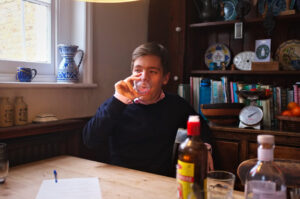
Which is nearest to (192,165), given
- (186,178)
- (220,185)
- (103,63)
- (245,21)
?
(186,178)

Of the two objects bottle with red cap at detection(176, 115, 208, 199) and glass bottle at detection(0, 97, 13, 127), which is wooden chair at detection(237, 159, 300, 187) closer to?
bottle with red cap at detection(176, 115, 208, 199)

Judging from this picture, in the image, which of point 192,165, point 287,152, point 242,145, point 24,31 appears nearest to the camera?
point 192,165

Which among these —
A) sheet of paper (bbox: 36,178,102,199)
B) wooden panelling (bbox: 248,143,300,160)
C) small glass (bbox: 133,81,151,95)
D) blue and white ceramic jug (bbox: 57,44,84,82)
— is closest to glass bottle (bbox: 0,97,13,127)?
blue and white ceramic jug (bbox: 57,44,84,82)

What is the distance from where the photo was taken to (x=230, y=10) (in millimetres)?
2574

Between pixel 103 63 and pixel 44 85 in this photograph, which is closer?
pixel 44 85

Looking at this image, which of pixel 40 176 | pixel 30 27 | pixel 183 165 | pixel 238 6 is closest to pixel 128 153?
pixel 40 176

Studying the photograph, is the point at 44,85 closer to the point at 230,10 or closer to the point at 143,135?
the point at 143,135

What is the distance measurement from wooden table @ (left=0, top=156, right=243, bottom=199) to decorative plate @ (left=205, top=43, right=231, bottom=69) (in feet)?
5.84

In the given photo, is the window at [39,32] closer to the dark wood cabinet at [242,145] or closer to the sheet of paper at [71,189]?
the sheet of paper at [71,189]

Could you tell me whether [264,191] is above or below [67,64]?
below

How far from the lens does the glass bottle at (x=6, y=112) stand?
148 centimetres

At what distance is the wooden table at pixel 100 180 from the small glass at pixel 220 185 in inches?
6.9

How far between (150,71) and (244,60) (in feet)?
4.24

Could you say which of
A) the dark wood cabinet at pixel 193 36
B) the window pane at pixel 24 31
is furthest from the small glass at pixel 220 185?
the dark wood cabinet at pixel 193 36
